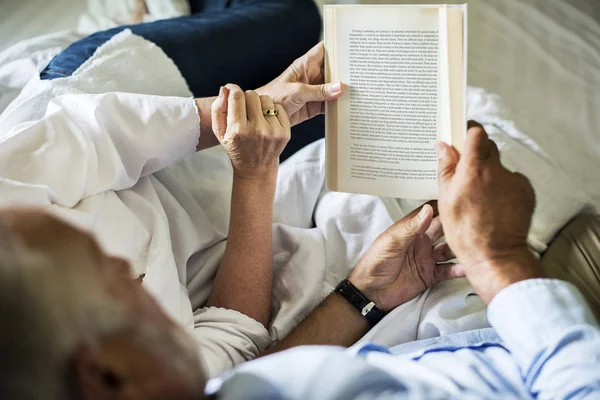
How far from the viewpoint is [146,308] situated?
1.81 ft

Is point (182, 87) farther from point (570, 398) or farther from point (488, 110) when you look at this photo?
point (570, 398)

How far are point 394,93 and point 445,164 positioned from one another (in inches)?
6.7

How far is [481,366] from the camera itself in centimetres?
75

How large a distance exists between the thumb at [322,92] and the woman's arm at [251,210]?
0.05m

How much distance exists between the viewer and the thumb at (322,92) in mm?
969

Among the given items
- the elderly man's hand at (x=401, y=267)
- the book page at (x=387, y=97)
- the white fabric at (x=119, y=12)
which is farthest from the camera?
the white fabric at (x=119, y=12)

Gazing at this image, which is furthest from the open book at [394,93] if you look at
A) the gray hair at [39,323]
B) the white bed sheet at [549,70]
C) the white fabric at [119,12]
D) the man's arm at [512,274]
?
the white fabric at [119,12]

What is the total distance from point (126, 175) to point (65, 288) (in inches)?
21.9

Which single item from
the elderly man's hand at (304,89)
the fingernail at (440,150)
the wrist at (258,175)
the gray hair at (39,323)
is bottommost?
the wrist at (258,175)

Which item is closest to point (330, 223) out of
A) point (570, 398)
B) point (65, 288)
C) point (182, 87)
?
point (182, 87)

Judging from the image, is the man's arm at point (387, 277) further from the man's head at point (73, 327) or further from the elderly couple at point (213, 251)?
the man's head at point (73, 327)

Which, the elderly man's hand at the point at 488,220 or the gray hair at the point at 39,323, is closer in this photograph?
the gray hair at the point at 39,323

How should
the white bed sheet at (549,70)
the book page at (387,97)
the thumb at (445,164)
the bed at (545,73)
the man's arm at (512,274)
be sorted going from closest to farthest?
the man's arm at (512,274), the thumb at (445,164), the book page at (387,97), the bed at (545,73), the white bed sheet at (549,70)

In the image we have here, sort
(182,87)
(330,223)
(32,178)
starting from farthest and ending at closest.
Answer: (182,87) < (330,223) < (32,178)
